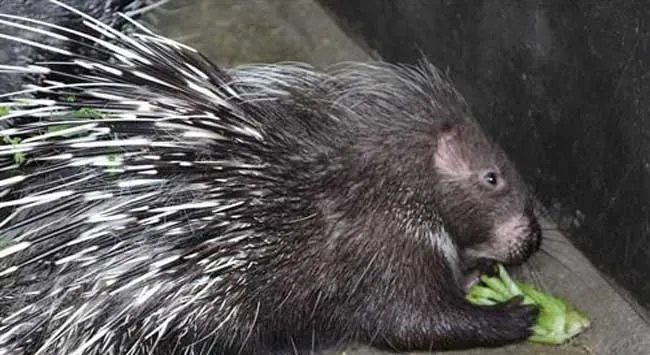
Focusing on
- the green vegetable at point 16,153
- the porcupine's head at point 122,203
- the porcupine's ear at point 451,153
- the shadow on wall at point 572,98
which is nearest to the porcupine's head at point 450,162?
the porcupine's ear at point 451,153

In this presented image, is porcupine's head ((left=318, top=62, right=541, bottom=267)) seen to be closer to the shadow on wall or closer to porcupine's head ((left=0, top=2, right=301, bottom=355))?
the shadow on wall

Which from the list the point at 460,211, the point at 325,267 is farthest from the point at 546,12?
the point at 325,267

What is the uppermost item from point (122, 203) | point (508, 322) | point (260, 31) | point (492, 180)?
point (260, 31)

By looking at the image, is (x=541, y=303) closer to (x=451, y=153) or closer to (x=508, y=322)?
(x=508, y=322)

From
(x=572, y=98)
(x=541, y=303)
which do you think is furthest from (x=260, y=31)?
(x=541, y=303)

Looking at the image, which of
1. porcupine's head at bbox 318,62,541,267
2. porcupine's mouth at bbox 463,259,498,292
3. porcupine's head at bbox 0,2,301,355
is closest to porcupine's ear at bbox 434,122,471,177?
porcupine's head at bbox 318,62,541,267

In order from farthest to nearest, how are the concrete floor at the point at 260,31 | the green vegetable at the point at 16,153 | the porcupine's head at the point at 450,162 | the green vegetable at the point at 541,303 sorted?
the concrete floor at the point at 260,31 < the green vegetable at the point at 541,303 < the porcupine's head at the point at 450,162 < the green vegetable at the point at 16,153

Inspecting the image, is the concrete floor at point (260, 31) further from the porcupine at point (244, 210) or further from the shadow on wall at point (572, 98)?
the porcupine at point (244, 210)
